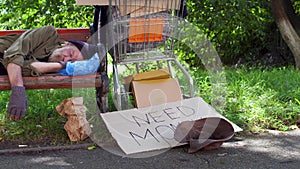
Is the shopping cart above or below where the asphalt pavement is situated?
above

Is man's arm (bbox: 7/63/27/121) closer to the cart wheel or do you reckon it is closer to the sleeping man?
the sleeping man

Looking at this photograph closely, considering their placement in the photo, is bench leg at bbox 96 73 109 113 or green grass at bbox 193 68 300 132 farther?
green grass at bbox 193 68 300 132

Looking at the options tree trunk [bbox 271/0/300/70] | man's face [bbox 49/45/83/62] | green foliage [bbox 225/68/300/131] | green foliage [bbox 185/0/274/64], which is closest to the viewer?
man's face [bbox 49/45/83/62]

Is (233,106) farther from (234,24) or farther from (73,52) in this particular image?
(234,24)

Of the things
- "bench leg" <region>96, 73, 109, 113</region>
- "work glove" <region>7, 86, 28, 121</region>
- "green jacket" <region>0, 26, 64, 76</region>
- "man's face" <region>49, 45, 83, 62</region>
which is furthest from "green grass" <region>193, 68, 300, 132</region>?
"work glove" <region>7, 86, 28, 121</region>

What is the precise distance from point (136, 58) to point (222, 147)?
3.48 ft

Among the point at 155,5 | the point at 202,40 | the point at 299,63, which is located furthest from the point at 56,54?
the point at 299,63

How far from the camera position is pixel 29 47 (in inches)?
154

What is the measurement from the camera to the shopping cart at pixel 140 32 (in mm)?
4027

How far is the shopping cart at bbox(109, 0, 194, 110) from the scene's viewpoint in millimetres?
4027

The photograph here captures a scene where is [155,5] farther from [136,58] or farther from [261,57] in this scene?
[261,57]

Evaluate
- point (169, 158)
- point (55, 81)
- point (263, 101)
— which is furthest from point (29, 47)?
point (263, 101)

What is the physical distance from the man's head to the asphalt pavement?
2.31 ft

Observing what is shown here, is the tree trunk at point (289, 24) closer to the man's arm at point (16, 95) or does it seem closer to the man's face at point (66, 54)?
the man's face at point (66, 54)
